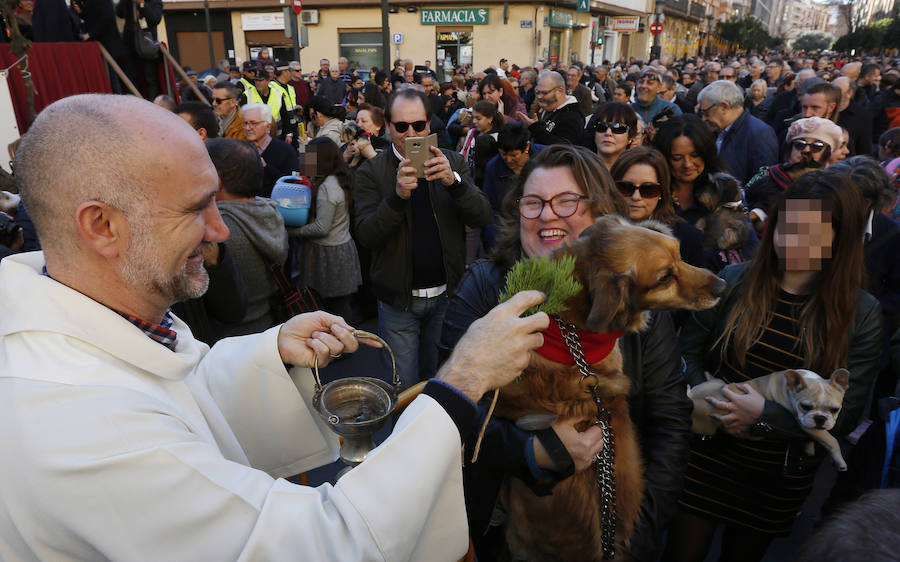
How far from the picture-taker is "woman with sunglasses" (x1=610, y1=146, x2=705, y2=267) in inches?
133

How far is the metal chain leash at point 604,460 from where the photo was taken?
5.75ft

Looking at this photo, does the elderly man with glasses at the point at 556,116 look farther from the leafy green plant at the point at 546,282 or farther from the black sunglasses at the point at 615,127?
the leafy green plant at the point at 546,282

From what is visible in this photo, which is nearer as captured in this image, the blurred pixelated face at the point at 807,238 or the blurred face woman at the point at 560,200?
the blurred face woman at the point at 560,200

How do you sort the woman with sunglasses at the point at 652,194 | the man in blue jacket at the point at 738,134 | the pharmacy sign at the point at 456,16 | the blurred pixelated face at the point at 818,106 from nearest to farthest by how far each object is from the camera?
the woman with sunglasses at the point at 652,194 → the man in blue jacket at the point at 738,134 → the blurred pixelated face at the point at 818,106 → the pharmacy sign at the point at 456,16

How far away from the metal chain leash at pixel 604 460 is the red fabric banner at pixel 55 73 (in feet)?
27.3

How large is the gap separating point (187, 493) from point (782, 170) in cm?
470

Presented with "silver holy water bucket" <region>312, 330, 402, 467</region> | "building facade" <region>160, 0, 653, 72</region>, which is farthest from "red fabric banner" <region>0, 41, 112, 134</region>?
"building facade" <region>160, 0, 653, 72</region>

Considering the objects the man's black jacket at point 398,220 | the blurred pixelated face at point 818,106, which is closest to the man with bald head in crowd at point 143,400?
the man's black jacket at point 398,220

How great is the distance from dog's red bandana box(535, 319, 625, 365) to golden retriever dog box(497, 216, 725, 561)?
32mm

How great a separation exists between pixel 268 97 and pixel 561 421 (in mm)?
9190

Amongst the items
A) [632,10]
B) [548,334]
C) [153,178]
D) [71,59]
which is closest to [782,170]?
[548,334]

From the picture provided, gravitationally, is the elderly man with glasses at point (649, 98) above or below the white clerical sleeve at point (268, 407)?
above

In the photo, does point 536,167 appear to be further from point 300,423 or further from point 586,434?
point 300,423

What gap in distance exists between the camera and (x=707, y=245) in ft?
11.7
